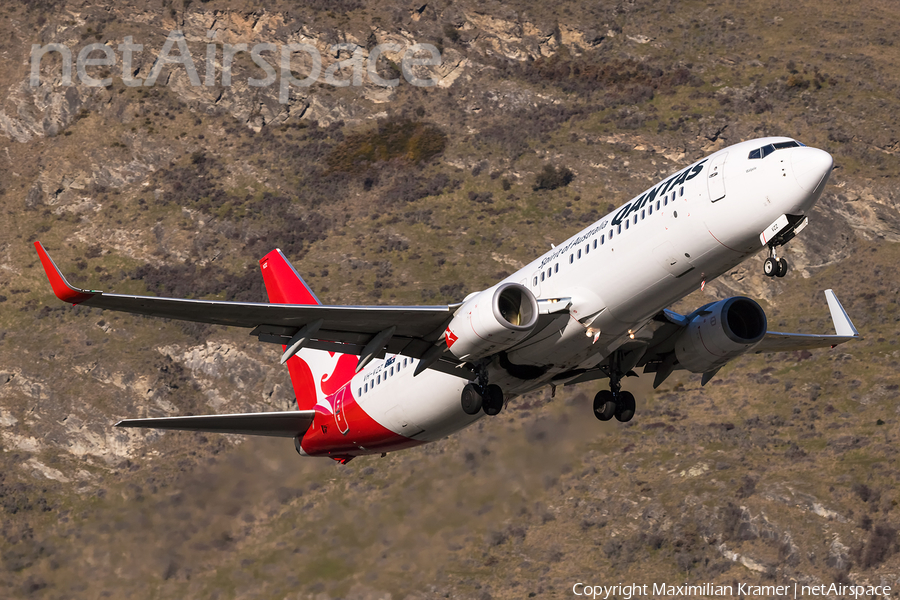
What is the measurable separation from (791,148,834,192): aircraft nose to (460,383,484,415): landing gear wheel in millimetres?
12020

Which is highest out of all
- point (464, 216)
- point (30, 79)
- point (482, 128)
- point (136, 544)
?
point (30, 79)

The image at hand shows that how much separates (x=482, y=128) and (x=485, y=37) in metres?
17.1

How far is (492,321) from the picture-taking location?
31.1 meters

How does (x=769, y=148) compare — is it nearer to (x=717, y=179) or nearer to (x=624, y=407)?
(x=717, y=179)

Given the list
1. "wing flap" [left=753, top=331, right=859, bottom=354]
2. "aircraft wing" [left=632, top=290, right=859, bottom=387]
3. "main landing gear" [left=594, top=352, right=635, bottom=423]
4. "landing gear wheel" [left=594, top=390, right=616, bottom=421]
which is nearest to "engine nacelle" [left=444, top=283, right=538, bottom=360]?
"aircraft wing" [left=632, top=290, right=859, bottom=387]

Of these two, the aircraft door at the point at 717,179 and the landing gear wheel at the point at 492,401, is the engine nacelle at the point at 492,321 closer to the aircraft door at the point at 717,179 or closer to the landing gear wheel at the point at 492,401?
the landing gear wheel at the point at 492,401

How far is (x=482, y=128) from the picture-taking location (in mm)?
123562

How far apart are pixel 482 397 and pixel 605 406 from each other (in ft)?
20.3

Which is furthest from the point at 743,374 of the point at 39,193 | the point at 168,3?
the point at 168,3

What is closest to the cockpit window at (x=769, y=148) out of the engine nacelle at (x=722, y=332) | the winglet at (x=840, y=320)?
the engine nacelle at (x=722, y=332)

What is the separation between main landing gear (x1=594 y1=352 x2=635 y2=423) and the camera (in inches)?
1489

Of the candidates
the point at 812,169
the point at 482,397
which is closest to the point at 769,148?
the point at 812,169

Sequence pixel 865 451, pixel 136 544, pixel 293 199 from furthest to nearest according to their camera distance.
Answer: pixel 293 199 < pixel 865 451 < pixel 136 544

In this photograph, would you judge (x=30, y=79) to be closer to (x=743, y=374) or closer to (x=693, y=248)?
(x=743, y=374)
